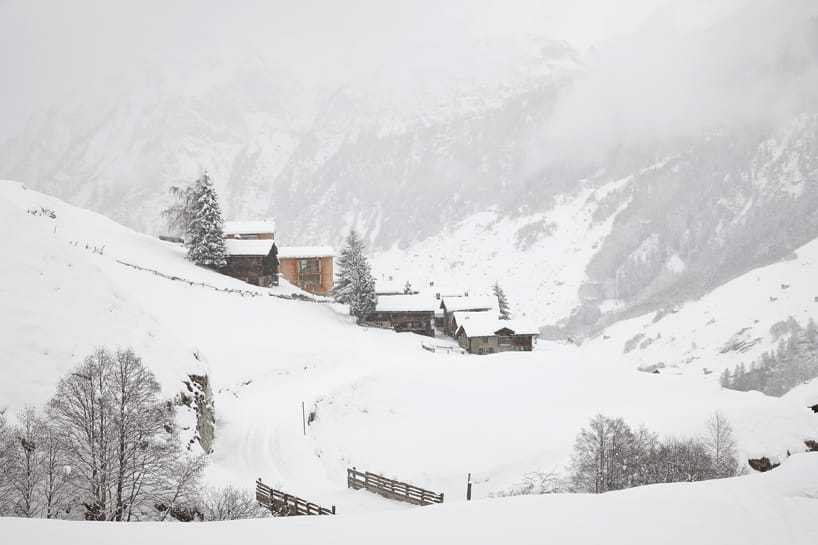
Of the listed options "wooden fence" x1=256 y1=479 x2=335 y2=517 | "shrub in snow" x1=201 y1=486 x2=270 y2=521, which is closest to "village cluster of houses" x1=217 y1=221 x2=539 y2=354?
"wooden fence" x1=256 y1=479 x2=335 y2=517

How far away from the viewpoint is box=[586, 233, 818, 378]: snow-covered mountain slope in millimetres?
89750

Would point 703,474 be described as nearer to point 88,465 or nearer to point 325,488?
point 325,488

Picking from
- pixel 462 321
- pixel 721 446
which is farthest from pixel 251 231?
pixel 721 446

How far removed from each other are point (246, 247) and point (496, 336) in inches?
1374

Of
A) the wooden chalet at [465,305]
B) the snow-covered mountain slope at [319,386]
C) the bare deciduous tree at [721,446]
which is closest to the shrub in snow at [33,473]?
the snow-covered mountain slope at [319,386]

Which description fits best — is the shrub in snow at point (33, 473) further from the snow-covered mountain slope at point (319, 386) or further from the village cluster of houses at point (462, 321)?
the village cluster of houses at point (462, 321)

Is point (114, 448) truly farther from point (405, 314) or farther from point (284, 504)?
point (405, 314)

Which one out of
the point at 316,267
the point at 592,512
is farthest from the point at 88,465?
the point at 316,267

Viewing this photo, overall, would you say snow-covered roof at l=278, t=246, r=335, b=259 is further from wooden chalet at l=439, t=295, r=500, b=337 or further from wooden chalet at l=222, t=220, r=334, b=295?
wooden chalet at l=439, t=295, r=500, b=337

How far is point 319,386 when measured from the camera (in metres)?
40.2

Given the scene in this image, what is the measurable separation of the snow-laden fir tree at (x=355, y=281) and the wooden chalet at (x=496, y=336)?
13229mm

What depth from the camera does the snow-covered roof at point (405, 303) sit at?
68500 millimetres

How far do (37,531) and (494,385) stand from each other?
33675 mm

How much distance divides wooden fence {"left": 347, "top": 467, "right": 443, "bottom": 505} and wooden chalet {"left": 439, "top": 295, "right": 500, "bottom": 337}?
47.8 metres
